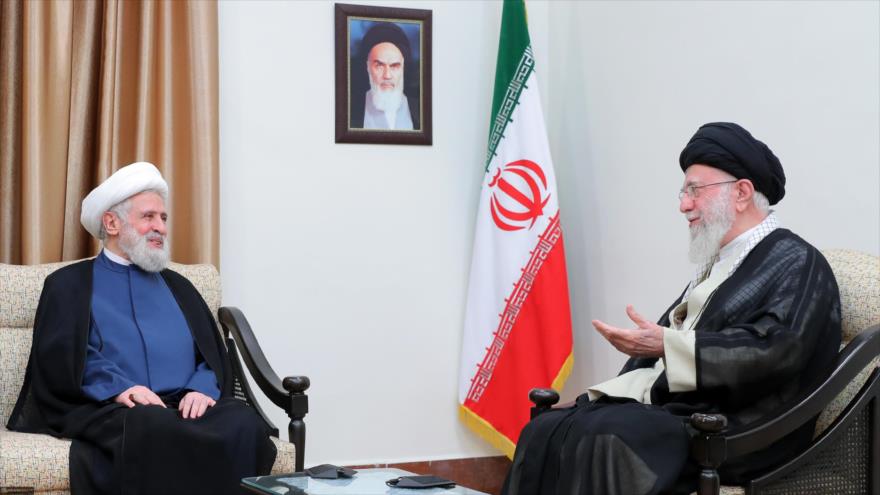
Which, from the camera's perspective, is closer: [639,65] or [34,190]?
[34,190]

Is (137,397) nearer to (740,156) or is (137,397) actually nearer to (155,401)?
(155,401)

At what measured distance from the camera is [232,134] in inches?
183

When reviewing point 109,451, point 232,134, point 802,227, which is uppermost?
point 232,134

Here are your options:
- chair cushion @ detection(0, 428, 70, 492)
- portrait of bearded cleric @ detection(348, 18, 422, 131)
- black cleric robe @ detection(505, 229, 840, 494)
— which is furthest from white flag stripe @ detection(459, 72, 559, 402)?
chair cushion @ detection(0, 428, 70, 492)

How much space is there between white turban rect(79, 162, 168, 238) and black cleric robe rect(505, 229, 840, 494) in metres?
1.68

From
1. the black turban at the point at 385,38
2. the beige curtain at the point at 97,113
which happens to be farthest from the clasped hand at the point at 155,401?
the black turban at the point at 385,38

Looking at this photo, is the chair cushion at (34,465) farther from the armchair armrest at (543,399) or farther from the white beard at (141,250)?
the armchair armrest at (543,399)

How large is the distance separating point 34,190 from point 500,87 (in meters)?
2.02

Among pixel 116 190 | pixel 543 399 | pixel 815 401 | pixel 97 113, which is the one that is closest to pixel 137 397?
pixel 116 190

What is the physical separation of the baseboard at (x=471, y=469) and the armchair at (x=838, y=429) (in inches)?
90.8

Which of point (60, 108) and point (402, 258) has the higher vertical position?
point (60, 108)

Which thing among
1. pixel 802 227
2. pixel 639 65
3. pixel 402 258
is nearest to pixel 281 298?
pixel 402 258

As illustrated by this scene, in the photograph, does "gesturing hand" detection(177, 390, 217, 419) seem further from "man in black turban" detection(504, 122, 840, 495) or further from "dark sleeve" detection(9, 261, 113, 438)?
"man in black turban" detection(504, 122, 840, 495)

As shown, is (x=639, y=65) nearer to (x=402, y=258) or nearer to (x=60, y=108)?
(x=402, y=258)
